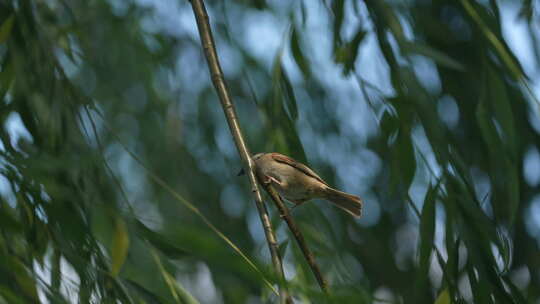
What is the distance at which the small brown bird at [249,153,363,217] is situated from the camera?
259 centimetres

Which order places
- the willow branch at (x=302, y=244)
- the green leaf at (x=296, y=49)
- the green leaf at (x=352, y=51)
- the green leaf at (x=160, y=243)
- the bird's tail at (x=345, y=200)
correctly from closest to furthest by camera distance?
the willow branch at (x=302, y=244) < the green leaf at (x=160, y=243) < the green leaf at (x=352, y=51) < the green leaf at (x=296, y=49) < the bird's tail at (x=345, y=200)

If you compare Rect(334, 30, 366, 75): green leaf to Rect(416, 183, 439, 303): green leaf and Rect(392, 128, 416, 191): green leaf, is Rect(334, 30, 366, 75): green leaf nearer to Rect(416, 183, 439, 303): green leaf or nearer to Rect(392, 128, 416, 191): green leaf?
Rect(392, 128, 416, 191): green leaf

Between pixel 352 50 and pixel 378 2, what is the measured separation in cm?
21

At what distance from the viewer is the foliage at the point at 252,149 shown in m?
1.42

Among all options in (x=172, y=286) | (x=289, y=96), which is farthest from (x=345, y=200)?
(x=172, y=286)

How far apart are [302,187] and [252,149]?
11.9 inches

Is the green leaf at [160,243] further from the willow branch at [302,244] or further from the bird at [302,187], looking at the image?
the bird at [302,187]

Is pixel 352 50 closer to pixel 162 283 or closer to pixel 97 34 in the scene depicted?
pixel 162 283

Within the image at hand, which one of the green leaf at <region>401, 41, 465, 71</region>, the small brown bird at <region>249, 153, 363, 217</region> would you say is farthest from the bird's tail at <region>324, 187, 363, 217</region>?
the green leaf at <region>401, 41, 465, 71</region>

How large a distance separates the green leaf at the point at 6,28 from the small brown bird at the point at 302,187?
3.68 feet

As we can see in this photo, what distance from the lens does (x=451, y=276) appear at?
1496 millimetres

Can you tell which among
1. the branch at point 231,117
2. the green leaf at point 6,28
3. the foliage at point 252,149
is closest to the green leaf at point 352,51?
the foliage at point 252,149

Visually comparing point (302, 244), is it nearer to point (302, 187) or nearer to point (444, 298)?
point (444, 298)

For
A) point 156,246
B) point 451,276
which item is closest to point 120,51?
point 156,246
